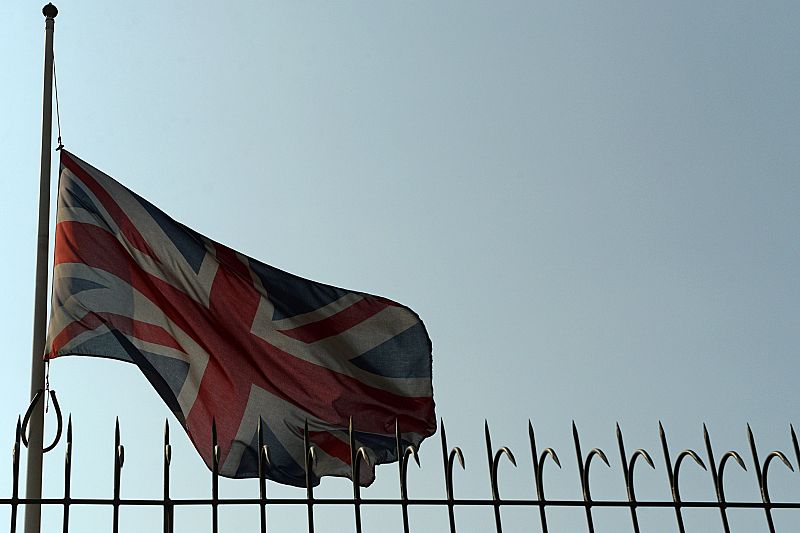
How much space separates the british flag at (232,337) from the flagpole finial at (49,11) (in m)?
1.83

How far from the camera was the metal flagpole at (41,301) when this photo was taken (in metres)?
7.64

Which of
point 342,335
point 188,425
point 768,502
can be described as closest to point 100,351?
point 188,425

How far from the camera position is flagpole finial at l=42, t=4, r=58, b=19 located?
10508 millimetres

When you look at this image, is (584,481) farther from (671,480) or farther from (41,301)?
(41,301)

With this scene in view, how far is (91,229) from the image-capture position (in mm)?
9133

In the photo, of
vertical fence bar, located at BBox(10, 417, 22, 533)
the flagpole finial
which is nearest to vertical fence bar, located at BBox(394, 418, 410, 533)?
vertical fence bar, located at BBox(10, 417, 22, 533)

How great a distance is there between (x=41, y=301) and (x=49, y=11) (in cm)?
342

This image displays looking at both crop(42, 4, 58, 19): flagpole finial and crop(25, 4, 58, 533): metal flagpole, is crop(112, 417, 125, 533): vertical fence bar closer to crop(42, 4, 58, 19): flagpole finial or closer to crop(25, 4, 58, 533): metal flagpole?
crop(25, 4, 58, 533): metal flagpole

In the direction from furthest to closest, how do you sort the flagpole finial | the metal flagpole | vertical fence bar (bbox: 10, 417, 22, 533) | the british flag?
1. the flagpole finial
2. the british flag
3. the metal flagpole
4. vertical fence bar (bbox: 10, 417, 22, 533)

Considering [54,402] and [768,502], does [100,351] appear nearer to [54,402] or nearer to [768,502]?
[54,402]

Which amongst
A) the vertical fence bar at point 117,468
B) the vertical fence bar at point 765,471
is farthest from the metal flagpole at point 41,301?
the vertical fence bar at point 765,471

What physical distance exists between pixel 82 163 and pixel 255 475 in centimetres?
320

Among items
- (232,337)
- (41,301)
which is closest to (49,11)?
(41,301)

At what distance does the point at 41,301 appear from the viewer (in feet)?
28.4
